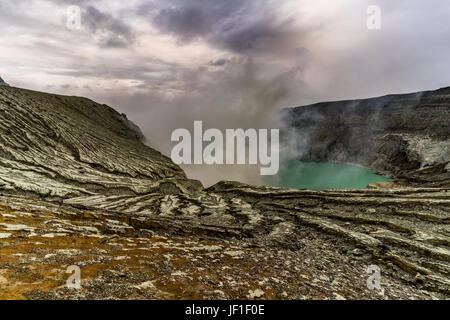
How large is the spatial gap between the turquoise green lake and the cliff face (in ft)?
15.3

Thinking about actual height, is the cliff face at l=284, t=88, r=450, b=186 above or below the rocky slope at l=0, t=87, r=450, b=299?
above

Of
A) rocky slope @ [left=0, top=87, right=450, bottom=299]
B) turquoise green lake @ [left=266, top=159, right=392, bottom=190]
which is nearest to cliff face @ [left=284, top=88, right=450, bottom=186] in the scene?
turquoise green lake @ [left=266, top=159, right=392, bottom=190]

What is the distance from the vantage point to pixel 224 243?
10.2m

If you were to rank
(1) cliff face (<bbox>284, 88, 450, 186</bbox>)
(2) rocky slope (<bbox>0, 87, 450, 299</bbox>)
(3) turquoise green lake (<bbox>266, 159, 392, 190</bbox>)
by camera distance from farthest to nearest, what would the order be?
(3) turquoise green lake (<bbox>266, 159, 392, 190</bbox>)
(1) cliff face (<bbox>284, 88, 450, 186</bbox>)
(2) rocky slope (<bbox>0, 87, 450, 299</bbox>)

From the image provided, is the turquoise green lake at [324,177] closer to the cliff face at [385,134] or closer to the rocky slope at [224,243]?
the cliff face at [385,134]

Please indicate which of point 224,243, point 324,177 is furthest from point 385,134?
point 224,243

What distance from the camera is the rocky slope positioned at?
5.33m

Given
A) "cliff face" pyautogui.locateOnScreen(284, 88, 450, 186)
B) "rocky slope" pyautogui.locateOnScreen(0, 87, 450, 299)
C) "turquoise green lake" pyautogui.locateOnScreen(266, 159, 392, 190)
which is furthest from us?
"turquoise green lake" pyautogui.locateOnScreen(266, 159, 392, 190)

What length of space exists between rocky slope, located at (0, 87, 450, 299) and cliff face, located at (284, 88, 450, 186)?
118 ft

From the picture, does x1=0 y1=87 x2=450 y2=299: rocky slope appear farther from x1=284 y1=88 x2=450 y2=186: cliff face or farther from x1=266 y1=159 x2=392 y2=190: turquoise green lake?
x1=266 y1=159 x2=392 y2=190: turquoise green lake

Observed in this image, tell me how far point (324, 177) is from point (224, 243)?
71.2 metres

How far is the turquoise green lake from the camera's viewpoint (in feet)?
206

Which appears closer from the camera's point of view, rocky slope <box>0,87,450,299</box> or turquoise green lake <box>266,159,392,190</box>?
rocky slope <box>0,87,450,299</box>

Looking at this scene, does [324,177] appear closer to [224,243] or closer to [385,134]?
[385,134]
